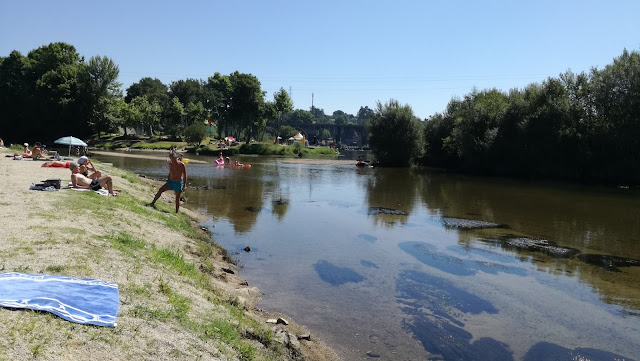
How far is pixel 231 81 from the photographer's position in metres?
114

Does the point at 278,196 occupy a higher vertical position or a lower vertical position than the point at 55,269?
lower

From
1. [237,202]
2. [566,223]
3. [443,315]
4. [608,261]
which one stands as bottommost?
[443,315]

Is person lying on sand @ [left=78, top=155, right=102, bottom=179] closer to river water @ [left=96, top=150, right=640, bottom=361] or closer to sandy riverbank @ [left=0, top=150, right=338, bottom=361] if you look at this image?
sandy riverbank @ [left=0, top=150, right=338, bottom=361]

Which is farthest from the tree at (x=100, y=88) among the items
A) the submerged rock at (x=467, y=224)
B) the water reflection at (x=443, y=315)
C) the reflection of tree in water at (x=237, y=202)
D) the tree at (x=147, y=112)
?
the water reflection at (x=443, y=315)

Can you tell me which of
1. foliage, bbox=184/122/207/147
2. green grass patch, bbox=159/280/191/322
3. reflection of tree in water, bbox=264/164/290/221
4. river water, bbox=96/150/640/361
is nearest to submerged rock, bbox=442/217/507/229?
river water, bbox=96/150/640/361

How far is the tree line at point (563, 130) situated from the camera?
50.7 metres

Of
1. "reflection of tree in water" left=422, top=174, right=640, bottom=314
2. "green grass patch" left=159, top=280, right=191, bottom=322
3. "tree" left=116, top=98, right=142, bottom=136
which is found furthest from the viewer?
"tree" left=116, top=98, right=142, bottom=136

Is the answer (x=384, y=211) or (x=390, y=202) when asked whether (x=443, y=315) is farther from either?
(x=390, y=202)

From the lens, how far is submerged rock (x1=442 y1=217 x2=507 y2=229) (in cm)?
2375

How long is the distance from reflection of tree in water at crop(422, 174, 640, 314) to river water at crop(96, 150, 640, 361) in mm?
106

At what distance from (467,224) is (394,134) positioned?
57884 mm

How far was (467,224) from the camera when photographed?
79.9 ft

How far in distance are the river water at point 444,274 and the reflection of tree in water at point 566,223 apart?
0.11 m

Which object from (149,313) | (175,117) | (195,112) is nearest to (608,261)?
(149,313)
